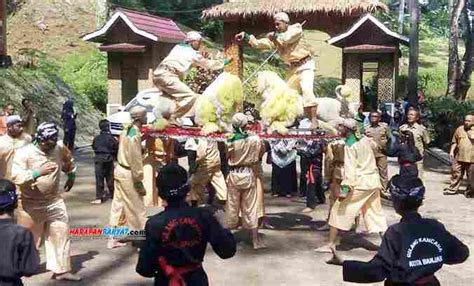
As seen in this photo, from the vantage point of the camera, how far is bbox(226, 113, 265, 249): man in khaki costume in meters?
8.30

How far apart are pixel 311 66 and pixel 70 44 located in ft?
76.7

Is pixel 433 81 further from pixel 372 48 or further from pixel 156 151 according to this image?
pixel 156 151

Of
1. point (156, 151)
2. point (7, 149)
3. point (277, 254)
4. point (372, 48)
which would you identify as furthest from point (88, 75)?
point (277, 254)

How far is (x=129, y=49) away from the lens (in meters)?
22.3

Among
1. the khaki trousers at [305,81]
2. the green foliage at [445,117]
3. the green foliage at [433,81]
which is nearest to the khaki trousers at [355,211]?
the khaki trousers at [305,81]

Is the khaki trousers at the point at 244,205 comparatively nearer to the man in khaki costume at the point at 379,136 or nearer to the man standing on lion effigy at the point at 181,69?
the man standing on lion effigy at the point at 181,69

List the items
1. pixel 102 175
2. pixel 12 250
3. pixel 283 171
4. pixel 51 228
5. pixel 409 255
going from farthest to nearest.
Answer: pixel 283 171 < pixel 102 175 < pixel 51 228 < pixel 12 250 < pixel 409 255

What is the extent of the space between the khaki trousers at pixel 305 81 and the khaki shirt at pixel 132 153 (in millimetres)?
2413

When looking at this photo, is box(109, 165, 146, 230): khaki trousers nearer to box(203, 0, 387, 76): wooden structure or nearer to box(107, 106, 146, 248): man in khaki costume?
box(107, 106, 146, 248): man in khaki costume

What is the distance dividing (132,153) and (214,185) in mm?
1975

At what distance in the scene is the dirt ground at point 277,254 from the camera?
7172mm

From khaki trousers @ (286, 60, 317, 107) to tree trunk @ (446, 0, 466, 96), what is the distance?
13.7m

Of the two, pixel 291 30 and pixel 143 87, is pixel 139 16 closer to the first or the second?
pixel 143 87

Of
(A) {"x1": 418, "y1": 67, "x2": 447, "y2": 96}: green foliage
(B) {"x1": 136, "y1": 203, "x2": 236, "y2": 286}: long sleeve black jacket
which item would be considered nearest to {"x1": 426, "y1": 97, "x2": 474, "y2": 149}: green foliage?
(A) {"x1": 418, "y1": 67, "x2": 447, "y2": 96}: green foliage
